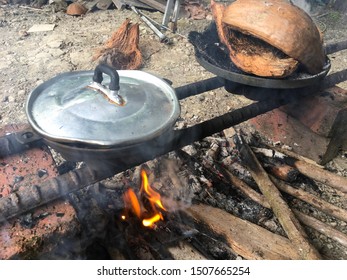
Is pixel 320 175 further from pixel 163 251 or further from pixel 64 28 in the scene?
pixel 64 28

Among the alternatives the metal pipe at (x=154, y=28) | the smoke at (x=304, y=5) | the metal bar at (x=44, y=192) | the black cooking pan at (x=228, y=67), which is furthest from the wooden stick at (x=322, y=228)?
the smoke at (x=304, y=5)

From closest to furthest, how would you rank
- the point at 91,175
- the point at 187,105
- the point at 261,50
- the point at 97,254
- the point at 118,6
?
the point at 91,175 → the point at 97,254 → the point at 261,50 → the point at 187,105 → the point at 118,6

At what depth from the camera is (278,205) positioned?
119 inches

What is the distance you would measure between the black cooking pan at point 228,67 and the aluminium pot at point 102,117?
2.34 feet

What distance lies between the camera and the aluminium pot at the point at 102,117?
6.27ft

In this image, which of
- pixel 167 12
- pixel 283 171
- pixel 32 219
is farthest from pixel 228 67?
pixel 167 12

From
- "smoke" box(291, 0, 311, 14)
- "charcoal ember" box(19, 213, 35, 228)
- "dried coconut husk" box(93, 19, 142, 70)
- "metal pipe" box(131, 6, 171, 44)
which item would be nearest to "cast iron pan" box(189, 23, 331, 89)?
"charcoal ember" box(19, 213, 35, 228)

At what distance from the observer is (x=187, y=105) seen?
5.00m

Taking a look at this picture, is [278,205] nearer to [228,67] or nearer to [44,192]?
[228,67]

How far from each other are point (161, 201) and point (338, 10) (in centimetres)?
892

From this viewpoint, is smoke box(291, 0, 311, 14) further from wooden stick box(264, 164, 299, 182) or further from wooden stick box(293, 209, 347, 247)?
wooden stick box(293, 209, 347, 247)

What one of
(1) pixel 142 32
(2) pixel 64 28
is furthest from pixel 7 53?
(1) pixel 142 32

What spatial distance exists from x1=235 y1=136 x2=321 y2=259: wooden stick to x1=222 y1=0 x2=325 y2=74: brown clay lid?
1057mm

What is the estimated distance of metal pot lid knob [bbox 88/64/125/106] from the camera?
6.73ft
